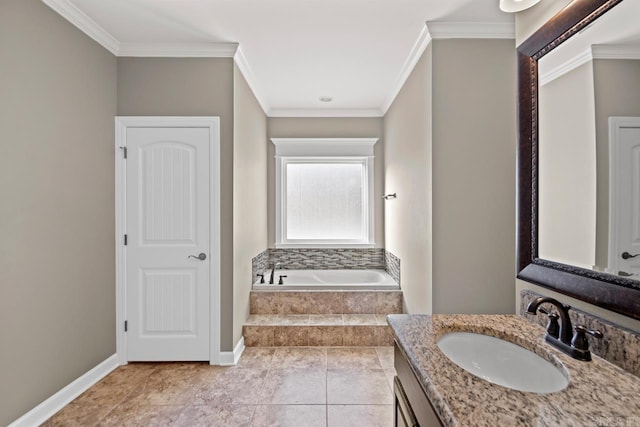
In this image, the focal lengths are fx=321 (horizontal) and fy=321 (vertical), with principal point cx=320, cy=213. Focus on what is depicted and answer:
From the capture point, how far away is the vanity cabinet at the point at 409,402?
943 millimetres

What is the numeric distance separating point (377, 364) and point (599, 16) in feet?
8.56

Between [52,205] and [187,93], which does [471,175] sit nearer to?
[187,93]

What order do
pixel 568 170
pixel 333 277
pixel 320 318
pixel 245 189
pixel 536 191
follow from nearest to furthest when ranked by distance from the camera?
pixel 568 170 → pixel 536 191 → pixel 245 189 → pixel 320 318 → pixel 333 277

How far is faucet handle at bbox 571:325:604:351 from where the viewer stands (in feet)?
3.36

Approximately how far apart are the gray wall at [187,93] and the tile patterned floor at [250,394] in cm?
51

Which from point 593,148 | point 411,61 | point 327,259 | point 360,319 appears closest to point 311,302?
point 360,319

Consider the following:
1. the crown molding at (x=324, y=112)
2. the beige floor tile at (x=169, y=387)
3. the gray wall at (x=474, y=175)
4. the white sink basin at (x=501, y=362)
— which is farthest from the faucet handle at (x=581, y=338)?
the crown molding at (x=324, y=112)

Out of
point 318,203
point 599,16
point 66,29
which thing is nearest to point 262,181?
point 318,203

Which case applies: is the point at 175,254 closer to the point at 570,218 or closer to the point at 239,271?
the point at 239,271

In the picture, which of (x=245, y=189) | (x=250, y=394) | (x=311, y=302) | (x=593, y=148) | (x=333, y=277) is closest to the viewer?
(x=593, y=148)

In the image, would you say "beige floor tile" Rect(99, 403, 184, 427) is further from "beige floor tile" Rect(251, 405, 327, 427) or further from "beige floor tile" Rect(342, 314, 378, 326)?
"beige floor tile" Rect(342, 314, 378, 326)

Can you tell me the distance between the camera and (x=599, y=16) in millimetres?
1103

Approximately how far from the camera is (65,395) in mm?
2180

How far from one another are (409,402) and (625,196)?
3.24 ft
